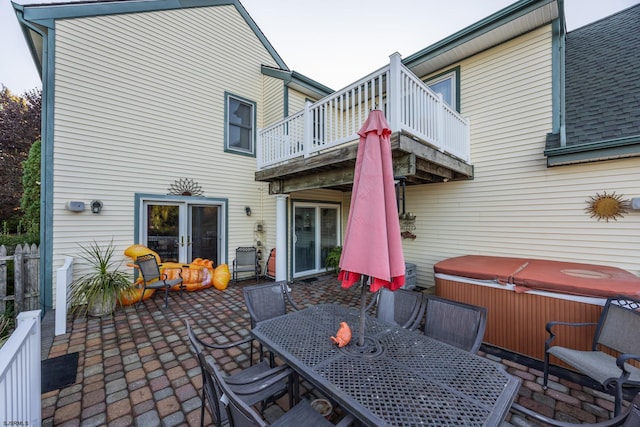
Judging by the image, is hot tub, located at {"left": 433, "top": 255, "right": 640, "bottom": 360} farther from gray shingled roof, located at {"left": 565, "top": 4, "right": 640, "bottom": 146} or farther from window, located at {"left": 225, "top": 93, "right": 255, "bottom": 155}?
window, located at {"left": 225, "top": 93, "right": 255, "bottom": 155}

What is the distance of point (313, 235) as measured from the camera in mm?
7508

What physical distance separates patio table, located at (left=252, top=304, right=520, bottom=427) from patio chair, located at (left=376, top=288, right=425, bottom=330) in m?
0.59

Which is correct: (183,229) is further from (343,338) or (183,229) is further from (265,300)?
(343,338)

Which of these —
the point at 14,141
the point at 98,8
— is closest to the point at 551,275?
the point at 98,8

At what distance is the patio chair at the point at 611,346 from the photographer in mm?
2176

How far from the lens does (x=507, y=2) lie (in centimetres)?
468

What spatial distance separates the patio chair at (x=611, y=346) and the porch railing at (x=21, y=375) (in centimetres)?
400

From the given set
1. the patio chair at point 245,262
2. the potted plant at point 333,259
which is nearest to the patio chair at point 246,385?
the patio chair at point 245,262

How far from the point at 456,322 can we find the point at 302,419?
5.54ft

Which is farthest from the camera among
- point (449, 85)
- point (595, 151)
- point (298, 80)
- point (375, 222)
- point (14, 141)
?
point (14, 141)

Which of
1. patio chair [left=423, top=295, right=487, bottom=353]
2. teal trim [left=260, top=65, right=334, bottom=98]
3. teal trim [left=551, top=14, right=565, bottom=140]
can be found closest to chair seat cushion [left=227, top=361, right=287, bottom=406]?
patio chair [left=423, top=295, right=487, bottom=353]

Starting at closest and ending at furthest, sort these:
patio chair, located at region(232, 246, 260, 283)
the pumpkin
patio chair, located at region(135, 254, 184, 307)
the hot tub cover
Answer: the hot tub cover
patio chair, located at region(135, 254, 184, 307)
the pumpkin
patio chair, located at region(232, 246, 260, 283)

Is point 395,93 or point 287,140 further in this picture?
point 287,140

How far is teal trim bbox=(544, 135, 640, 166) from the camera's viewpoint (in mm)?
3593
